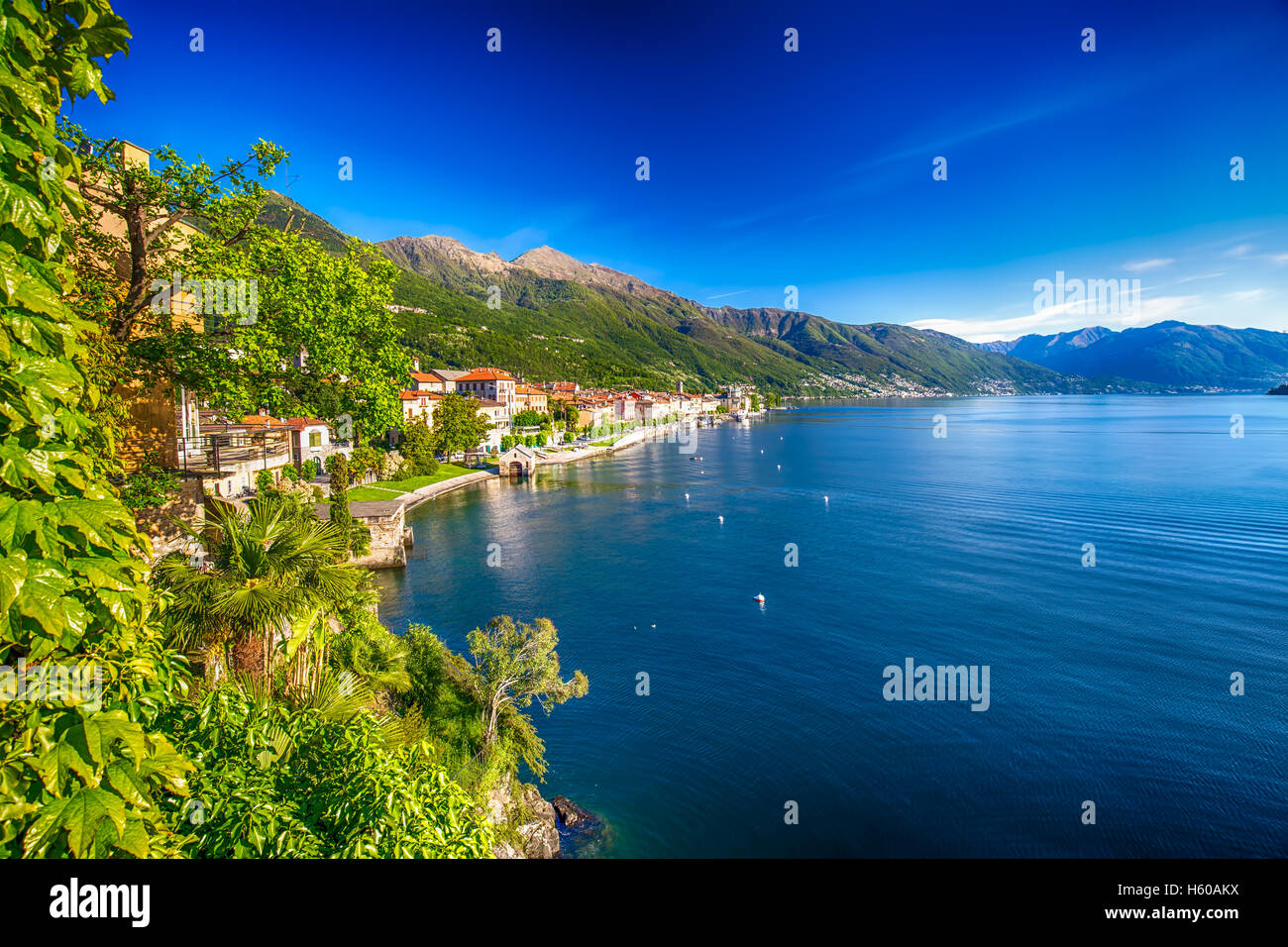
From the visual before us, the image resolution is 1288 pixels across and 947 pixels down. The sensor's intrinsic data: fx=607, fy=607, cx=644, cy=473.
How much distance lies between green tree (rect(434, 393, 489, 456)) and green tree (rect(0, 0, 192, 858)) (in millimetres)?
69361

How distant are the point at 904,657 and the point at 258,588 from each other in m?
23.1

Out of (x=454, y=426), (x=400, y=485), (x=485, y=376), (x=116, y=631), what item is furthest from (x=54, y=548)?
(x=485, y=376)

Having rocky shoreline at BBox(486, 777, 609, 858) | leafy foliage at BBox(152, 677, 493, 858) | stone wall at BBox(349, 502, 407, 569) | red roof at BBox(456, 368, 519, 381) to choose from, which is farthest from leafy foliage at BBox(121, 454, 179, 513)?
red roof at BBox(456, 368, 519, 381)

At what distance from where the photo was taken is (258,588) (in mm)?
7852

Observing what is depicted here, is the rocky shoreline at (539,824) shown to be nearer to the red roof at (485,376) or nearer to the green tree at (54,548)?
the green tree at (54,548)

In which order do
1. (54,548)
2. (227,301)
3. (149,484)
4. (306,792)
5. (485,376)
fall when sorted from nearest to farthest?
(54,548), (306,792), (149,484), (227,301), (485,376)

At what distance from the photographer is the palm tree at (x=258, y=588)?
7543 mm

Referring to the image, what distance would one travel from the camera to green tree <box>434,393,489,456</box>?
2773 inches

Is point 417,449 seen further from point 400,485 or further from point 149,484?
point 149,484

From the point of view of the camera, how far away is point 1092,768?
1745 centimetres
